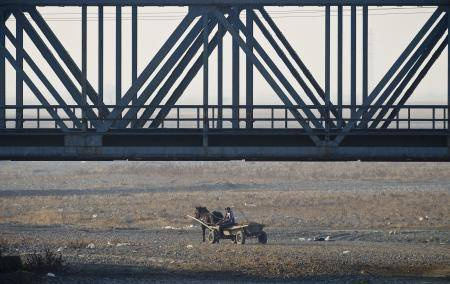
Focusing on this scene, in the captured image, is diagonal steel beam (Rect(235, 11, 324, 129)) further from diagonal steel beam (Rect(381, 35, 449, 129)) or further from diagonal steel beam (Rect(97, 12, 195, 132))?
diagonal steel beam (Rect(381, 35, 449, 129))

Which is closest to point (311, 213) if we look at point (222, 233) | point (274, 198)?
point (274, 198)

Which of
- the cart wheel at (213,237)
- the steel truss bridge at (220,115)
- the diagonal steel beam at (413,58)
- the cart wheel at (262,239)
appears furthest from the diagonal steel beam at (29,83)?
the cart wheel at (262,239)

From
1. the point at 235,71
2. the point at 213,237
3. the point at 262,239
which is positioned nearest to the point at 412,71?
the point at 235,71

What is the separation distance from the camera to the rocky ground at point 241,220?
47938 mm

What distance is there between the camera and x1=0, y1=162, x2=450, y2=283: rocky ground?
157 feet

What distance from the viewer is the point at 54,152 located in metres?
35.4

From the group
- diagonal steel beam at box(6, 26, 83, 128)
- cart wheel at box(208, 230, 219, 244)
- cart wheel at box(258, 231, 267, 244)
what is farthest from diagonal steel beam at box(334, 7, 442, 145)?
cart wheel at box(208, 230, 219, 244)

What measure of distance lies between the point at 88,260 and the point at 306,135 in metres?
19.0

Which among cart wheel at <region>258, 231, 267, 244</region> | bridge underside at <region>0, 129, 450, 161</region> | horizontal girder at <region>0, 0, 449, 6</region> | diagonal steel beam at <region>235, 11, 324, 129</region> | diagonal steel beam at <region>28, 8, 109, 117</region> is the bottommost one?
cart wheel at <region>258, 231, 267, 244</region>

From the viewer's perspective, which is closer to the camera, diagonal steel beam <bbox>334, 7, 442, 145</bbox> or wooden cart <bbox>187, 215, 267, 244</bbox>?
diagonal steel beam <bbox>334, 7, 442, 145</bbox>

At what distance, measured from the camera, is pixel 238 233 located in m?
58.8

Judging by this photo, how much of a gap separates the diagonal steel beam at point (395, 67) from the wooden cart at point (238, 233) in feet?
76.1

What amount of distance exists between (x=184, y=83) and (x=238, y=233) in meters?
22.5

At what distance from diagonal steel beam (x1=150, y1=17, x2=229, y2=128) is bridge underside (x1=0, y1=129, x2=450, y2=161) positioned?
1.01 meters
